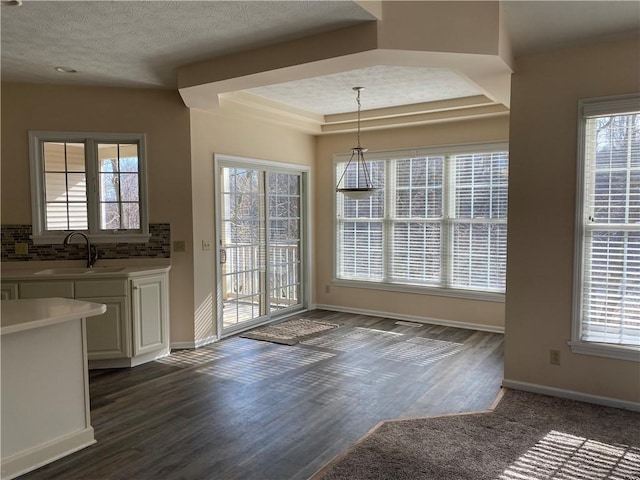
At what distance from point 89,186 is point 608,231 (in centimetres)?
454

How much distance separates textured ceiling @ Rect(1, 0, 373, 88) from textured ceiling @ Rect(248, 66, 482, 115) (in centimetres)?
112

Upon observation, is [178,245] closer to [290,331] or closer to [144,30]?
[290,331]

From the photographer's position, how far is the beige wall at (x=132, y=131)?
173 inches

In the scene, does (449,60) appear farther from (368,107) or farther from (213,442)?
(213,442)

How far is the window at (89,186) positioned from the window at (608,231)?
392 cm

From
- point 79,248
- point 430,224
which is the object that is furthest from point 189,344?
point 430,224

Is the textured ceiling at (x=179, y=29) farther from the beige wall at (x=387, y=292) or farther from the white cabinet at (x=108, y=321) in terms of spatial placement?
the white cabinet at (x=108, y=321)

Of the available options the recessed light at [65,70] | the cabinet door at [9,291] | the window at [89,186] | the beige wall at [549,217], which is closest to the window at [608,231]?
the beige wall at [549,217]

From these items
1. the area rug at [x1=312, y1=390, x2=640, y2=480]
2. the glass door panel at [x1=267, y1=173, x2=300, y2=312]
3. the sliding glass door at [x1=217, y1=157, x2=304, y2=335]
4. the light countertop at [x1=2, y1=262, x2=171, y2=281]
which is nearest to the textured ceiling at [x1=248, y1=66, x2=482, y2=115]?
the sliding glass door at [x1=217, y1=157, x2=304, y2=335]

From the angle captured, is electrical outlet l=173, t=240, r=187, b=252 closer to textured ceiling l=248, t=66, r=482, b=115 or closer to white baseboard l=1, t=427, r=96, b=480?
textured ceiling l=248, t=66, r=482, b=115

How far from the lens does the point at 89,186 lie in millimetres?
4609

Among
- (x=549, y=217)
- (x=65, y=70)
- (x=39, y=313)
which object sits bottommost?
(x=39, y=313)

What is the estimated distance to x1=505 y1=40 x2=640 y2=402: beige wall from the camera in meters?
3.39

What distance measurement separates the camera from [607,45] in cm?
332
